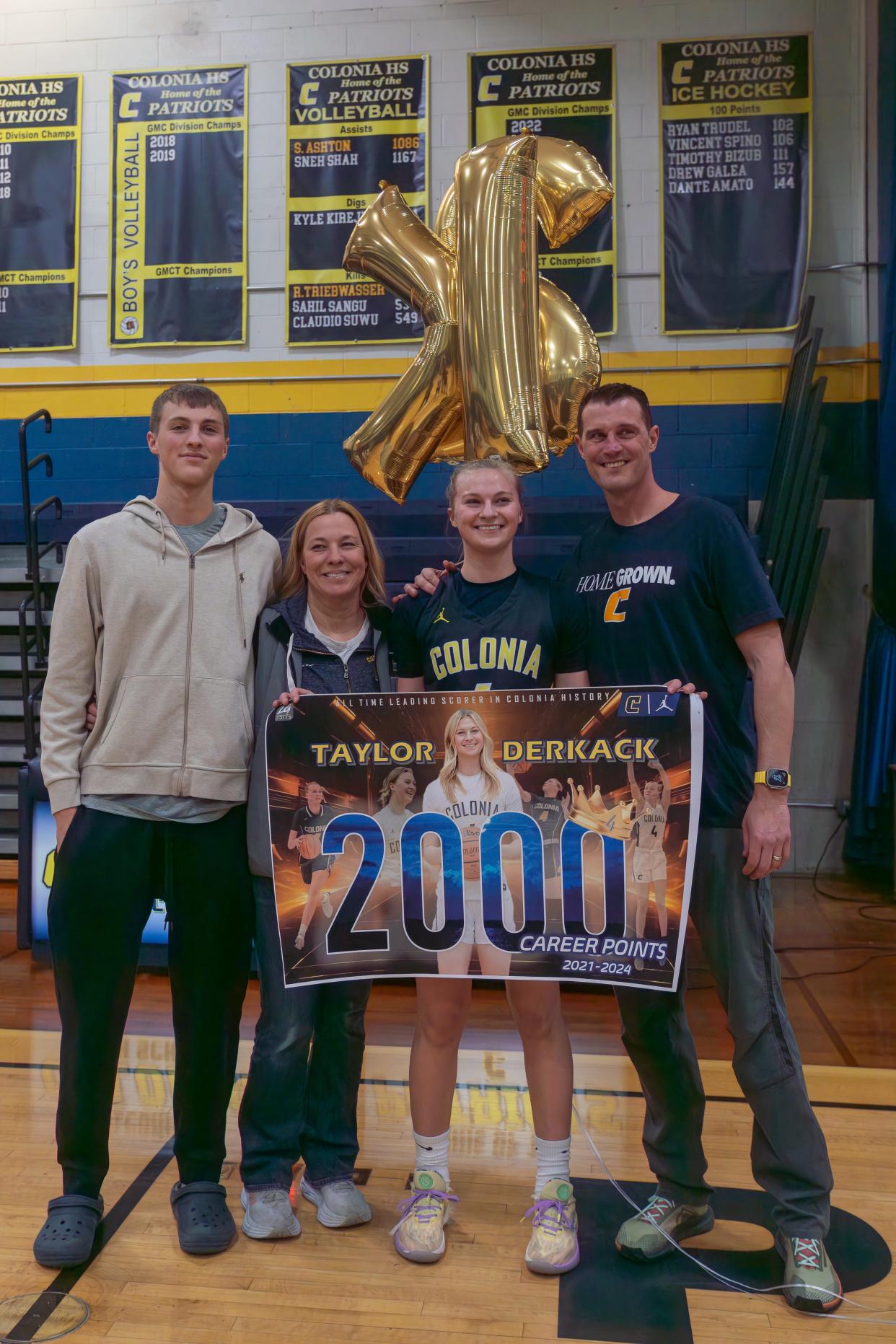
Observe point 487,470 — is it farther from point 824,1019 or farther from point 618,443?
point 824,1019

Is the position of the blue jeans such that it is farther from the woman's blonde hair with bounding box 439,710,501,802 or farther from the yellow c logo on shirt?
Answer: the yellow c logo on shirt

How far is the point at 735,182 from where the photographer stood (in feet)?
18.4

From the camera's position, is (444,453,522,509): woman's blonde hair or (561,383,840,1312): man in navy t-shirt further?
(444,453,522,509): woman's blonde hair

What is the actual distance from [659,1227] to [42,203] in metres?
6.27

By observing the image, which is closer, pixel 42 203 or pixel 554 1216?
pixel 554 1216

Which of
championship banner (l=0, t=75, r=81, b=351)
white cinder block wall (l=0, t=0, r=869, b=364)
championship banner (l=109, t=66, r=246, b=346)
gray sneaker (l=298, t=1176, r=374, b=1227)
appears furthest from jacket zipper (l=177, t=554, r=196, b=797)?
championship banner (l=0, t=75, r=81, b=351)

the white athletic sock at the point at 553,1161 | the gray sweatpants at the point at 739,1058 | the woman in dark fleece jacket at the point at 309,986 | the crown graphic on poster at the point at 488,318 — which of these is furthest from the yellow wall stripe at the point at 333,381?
the white athletic sock at the point at 553,1161

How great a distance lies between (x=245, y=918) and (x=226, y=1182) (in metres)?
0.65

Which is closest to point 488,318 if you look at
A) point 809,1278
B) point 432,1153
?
point 432,1153

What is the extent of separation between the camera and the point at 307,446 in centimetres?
601

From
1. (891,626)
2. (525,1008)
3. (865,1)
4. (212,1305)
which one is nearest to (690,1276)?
(525,1008)

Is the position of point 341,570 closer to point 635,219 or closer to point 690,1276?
point 690,1276

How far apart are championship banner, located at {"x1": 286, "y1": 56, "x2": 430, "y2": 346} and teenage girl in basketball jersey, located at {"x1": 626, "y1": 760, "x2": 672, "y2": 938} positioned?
4509mm

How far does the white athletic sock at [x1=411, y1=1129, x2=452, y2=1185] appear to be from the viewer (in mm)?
1963
